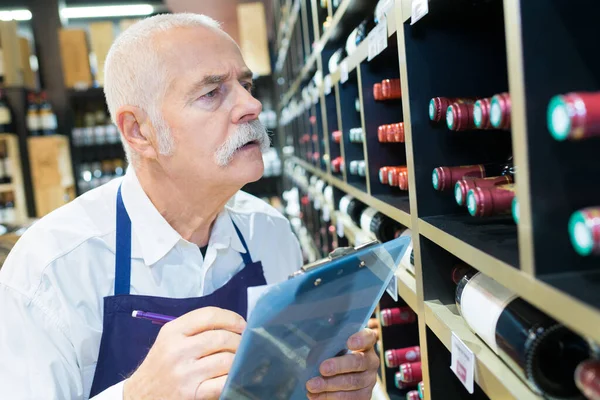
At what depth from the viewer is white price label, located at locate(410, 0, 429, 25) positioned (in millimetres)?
937

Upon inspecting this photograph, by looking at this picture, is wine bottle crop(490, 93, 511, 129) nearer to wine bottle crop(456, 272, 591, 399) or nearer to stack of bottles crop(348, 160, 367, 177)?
wine bottle crop(456, 272, 591, 399)

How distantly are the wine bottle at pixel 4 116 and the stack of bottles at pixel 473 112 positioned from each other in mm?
4743

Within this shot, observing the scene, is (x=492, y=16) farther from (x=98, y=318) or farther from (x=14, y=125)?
(x=14, y=125)

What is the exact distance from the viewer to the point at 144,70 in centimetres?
142

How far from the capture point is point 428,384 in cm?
117

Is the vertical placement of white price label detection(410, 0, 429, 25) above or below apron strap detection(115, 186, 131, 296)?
above

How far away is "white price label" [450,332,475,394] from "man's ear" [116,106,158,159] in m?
0.97

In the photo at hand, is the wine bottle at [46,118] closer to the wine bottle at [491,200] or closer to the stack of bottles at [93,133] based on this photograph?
the stack of bottles at [93,133]

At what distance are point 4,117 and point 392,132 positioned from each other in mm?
4511

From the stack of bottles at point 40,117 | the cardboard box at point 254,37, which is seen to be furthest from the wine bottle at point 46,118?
the cardboard box at point 254,37

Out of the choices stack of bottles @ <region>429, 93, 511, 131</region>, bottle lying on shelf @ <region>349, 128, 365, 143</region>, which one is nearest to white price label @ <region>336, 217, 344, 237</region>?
bottle lying on shelf @ <region>349, 128, 365, 143</region>

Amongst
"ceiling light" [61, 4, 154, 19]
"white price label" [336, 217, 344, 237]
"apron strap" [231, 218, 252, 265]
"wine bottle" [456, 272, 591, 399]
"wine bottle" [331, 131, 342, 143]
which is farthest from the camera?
"ceiling light" [61, 4, 154, 19]

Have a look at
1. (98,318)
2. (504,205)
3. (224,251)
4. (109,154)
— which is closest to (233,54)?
(224,251)

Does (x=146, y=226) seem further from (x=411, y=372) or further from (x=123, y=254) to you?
(x=411, y=372)
